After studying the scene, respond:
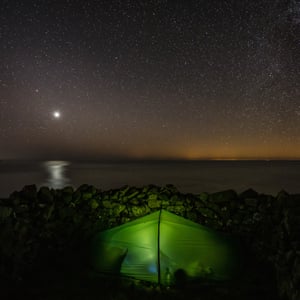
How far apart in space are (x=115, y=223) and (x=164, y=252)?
214 centimetres

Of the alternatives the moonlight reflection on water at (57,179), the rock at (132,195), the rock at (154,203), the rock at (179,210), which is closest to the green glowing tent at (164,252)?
the rock at (179,210)

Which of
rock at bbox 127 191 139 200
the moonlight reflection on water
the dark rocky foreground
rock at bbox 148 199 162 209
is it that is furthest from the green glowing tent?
the moonlight reflection on water

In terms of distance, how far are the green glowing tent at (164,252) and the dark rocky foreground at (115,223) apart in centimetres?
25

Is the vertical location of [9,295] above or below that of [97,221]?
below

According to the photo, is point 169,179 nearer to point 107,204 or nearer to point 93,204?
point 107,204

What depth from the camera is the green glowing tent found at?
6.29 metres

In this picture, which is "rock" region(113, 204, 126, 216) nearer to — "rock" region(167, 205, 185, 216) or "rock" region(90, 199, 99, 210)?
"rock" region(90, 199, 99, 210)

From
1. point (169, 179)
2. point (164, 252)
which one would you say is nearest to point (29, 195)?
point (164, 252)

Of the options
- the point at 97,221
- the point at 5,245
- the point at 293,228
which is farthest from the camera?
the point at 97,221

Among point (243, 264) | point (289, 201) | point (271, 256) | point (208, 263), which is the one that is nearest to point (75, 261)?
point (208, 263)

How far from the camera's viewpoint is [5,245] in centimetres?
651

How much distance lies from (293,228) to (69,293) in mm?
4407

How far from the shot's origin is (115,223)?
320 inches

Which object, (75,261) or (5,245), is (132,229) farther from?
(5,245)
